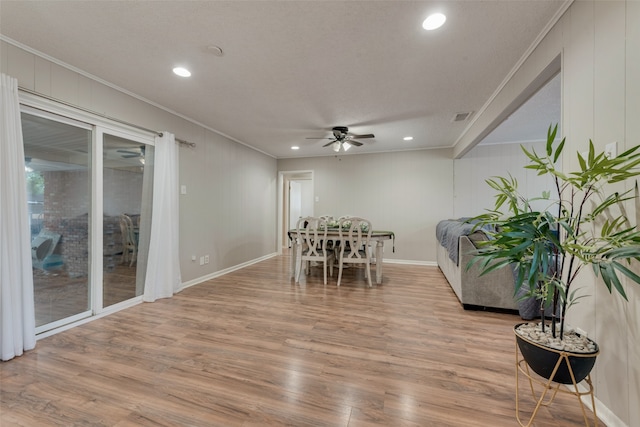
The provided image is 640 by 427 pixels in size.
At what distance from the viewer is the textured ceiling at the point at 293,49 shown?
170 centimetres

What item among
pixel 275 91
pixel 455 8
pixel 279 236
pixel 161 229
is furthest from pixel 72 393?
pixel 279 236

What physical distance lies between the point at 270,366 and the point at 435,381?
3.74 feet

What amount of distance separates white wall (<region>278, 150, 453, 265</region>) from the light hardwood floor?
2560 mm

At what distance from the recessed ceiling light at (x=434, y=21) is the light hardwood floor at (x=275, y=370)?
2470 millimetres

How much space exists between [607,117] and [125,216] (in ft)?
14.0

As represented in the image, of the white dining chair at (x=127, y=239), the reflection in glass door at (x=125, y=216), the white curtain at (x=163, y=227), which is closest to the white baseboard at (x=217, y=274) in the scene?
the white curtain at (x=163, y=227)

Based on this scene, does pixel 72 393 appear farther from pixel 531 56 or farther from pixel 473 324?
pixel 531 56

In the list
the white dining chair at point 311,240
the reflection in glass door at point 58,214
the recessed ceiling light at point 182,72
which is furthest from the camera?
the white dining chair at point 311,240

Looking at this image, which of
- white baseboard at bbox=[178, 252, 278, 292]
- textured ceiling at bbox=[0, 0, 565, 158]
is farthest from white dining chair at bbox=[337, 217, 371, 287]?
white baseboard at bbox=[178, 252, 278, 292]

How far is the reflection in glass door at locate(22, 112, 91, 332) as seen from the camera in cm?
227

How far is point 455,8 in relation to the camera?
167cm

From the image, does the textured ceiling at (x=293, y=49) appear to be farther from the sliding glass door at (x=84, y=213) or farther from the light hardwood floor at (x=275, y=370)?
the light hardwood floor at (x=275, y=370)

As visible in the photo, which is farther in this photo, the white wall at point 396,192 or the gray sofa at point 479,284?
the white wall at point 396,192

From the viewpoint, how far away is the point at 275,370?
5.88 ft
